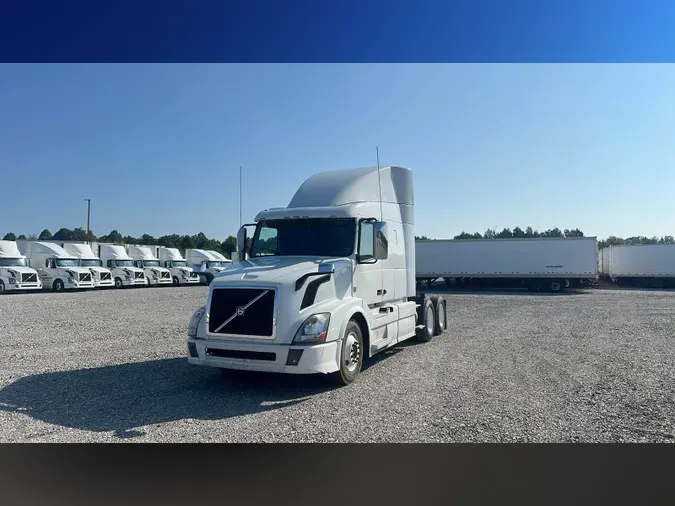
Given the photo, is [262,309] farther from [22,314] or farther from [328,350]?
[22,314]

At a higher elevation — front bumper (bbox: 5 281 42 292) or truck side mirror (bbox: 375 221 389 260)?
truck side mirror (bbox: 375 221 389 260)

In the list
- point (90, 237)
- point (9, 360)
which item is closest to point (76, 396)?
point (9, 360)

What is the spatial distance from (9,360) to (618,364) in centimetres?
1158

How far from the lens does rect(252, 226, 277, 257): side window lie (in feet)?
29.3

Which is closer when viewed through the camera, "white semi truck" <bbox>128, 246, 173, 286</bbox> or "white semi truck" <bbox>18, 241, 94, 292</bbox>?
"white semi truck" <bbox>18, 241, 94, 292</bbox>

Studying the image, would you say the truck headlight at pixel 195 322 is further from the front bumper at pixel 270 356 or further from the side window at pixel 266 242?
the side window at pixel 266 242

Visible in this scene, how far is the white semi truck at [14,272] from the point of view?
1150 inches

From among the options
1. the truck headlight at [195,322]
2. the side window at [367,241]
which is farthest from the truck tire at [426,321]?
the truck headlight at [195,322]

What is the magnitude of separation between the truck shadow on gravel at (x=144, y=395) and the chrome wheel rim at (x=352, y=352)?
434 millimetres

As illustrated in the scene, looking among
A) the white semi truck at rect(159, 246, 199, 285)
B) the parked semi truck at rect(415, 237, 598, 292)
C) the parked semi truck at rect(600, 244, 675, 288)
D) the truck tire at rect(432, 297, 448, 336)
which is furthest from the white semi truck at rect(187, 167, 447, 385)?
the white semi truck at rect(159, 246, 199, 285)

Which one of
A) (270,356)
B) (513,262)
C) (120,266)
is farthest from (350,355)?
(120,266)

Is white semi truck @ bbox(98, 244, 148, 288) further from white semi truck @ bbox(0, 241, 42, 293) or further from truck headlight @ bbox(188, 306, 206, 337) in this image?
truck headlight @ bbox(188, 306, 206, 337)

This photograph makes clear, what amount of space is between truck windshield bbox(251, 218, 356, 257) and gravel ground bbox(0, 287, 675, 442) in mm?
2096

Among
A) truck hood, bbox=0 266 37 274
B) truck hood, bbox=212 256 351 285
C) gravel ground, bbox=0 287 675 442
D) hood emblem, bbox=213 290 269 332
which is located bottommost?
gravel ground, bbox=0 287 675 442
